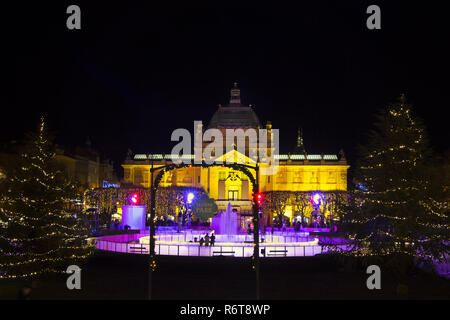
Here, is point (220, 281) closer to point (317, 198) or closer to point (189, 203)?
point (317, 198)

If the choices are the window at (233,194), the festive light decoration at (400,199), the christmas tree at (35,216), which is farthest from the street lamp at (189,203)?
the festive light decoration at (400,199)

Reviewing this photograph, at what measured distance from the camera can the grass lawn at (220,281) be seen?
63.0 feet

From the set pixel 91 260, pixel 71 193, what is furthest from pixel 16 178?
pixel 91 260

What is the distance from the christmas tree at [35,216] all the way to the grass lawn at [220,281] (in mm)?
855

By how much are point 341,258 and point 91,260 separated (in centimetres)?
1304

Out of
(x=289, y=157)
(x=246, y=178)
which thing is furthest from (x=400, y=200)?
(x=289, y=157)

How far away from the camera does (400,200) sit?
20.8 metres

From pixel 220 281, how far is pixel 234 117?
96712 millimetres

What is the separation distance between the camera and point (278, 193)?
2837 inches

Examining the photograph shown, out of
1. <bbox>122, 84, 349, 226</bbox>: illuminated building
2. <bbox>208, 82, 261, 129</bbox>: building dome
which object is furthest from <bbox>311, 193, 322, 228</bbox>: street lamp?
<bbox>208, 82, 261, 129</bbox>: building dome

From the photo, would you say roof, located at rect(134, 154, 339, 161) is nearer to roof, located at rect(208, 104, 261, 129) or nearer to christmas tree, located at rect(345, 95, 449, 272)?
roof, located at rect(208, 104, 261, 129)
